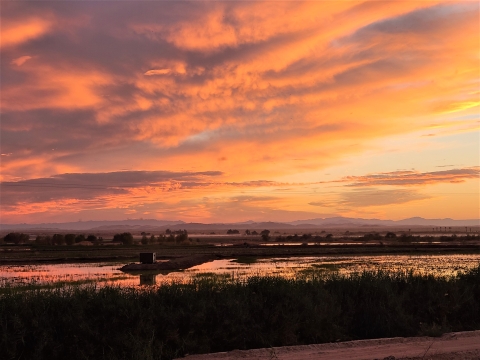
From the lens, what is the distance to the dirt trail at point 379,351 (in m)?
11.4

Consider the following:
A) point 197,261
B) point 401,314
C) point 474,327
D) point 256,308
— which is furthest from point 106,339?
point 197,261

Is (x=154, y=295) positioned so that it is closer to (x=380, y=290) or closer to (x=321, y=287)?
(x=321, y=287)

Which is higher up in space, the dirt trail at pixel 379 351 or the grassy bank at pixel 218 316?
the grassy bank at pixel 218 316

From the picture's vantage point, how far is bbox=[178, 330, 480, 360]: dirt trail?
1140cm

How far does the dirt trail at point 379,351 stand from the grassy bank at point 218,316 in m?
1.06

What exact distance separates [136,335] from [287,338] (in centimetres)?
482

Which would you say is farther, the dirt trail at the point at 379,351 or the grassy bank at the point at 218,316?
the grassy bank at the point at 218,316

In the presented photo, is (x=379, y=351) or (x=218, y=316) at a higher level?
(x=218, y=316)

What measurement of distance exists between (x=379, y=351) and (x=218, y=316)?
495 centimetres

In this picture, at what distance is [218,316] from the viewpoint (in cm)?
1392

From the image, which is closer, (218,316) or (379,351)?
(379,351)

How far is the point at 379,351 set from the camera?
11.9 m

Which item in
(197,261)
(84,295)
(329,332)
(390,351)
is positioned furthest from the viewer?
(197,261)

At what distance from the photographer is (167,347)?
1278 centimetres
